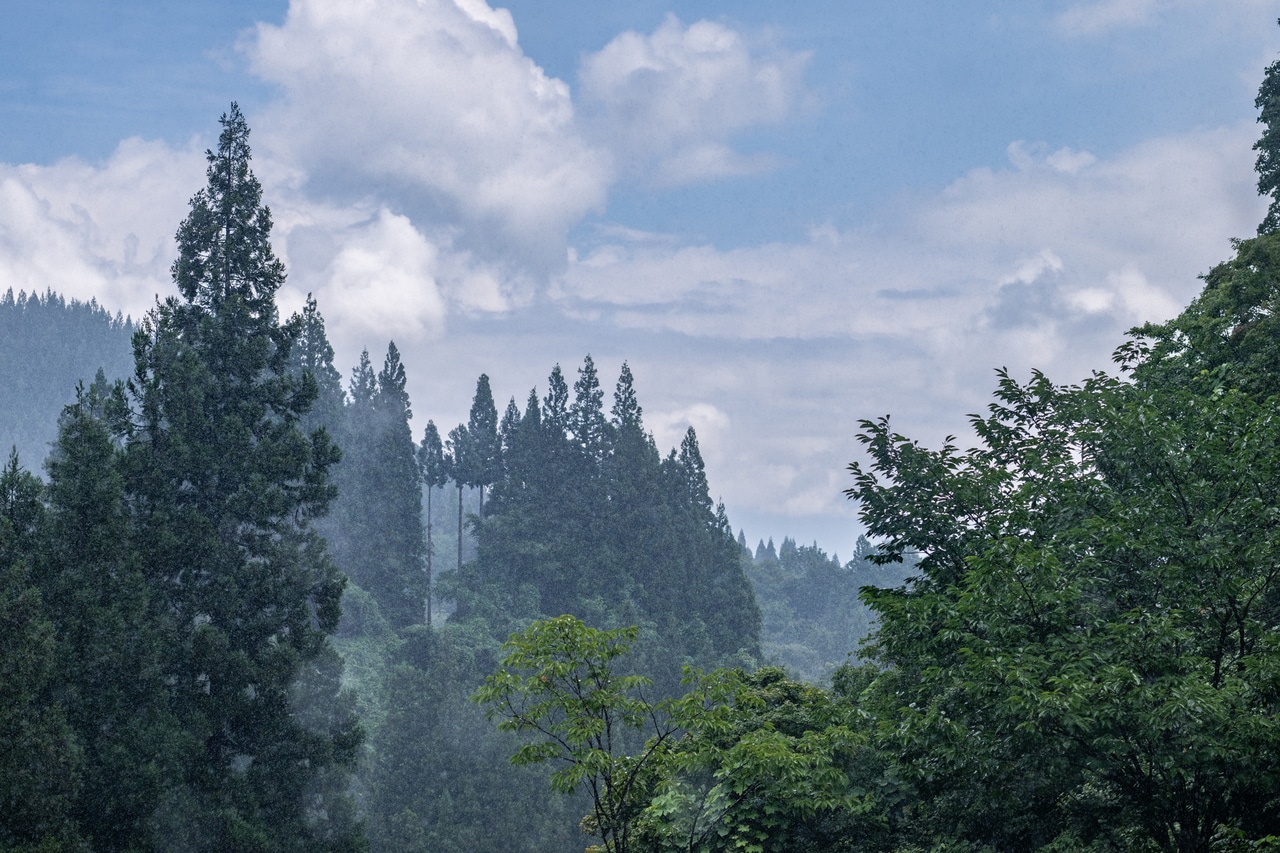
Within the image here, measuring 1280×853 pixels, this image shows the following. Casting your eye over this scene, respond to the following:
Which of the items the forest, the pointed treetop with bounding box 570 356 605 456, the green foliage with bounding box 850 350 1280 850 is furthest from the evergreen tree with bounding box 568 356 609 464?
the green foliage with bounding box 850 350 1280 850

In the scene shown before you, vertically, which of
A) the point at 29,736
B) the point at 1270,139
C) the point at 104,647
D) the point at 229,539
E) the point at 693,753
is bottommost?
the point at 693,753

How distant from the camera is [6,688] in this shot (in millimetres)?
20875

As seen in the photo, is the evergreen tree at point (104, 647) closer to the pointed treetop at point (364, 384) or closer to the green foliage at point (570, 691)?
the green foliage at point (570, 691)

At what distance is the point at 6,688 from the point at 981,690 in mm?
20192

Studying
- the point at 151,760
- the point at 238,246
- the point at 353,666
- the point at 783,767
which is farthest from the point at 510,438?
the point at 783,767

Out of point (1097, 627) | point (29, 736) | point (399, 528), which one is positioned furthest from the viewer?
point (399, 528)

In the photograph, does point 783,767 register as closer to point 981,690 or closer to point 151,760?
point 981,690

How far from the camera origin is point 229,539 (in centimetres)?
3162

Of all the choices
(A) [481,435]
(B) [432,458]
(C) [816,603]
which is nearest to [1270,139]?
(A) [481,435]

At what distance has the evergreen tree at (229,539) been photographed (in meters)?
28.5

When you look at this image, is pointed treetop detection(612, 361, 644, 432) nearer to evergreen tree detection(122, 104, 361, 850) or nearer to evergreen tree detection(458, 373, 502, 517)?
evergreen tree detection(458, 373, 502, 517)

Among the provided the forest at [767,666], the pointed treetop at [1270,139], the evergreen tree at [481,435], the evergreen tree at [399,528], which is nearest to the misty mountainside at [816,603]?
the evergreen tree at [481,435]

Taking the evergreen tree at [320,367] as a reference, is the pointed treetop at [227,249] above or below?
below

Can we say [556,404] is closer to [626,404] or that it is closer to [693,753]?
[626,404]
